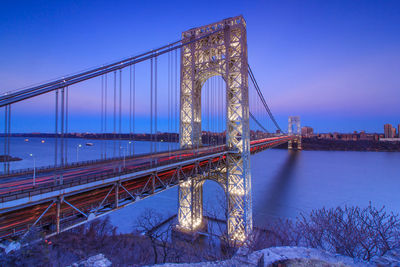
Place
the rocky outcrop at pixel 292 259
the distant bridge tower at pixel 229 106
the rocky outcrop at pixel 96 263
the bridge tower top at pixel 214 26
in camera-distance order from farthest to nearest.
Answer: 1. the bridge tower top at pixel 214 26
2. the distant bridge tower at pixel 229 106
3. the rocky outcrop at pixel 96 263
4. the rocky outcrop at pixel 292 259

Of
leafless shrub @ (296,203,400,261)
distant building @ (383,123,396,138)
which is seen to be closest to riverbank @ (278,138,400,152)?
distant building @ (383,123,396,138)

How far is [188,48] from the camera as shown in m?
17.8

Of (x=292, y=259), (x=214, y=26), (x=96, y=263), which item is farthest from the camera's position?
(x=214, y=26)

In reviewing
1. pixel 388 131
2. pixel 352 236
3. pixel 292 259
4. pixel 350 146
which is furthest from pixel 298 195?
pixel 388 131

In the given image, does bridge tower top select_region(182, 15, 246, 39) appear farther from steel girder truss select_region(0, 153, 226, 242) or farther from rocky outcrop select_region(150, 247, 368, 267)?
rocky outcrop select_region(150, 247, 368, 267)

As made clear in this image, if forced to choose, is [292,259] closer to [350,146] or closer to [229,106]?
[229,106]

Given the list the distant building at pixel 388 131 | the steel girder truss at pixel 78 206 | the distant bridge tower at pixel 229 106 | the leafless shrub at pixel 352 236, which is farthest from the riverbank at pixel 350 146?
the steel girder truss at pixel 78 206

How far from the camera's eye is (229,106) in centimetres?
1652

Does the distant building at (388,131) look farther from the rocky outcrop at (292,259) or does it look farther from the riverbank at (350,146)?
the rocky outcrop at (292,259)

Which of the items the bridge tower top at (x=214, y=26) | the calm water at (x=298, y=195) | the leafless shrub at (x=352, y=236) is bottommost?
the calm water at (x=298, y=195)

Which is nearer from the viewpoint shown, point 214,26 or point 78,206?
point 78,206

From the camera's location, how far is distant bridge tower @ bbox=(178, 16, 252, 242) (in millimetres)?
15852

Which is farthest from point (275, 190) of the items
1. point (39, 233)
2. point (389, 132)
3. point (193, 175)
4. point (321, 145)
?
point (389, 132)

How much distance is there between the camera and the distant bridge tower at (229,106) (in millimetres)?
15852
